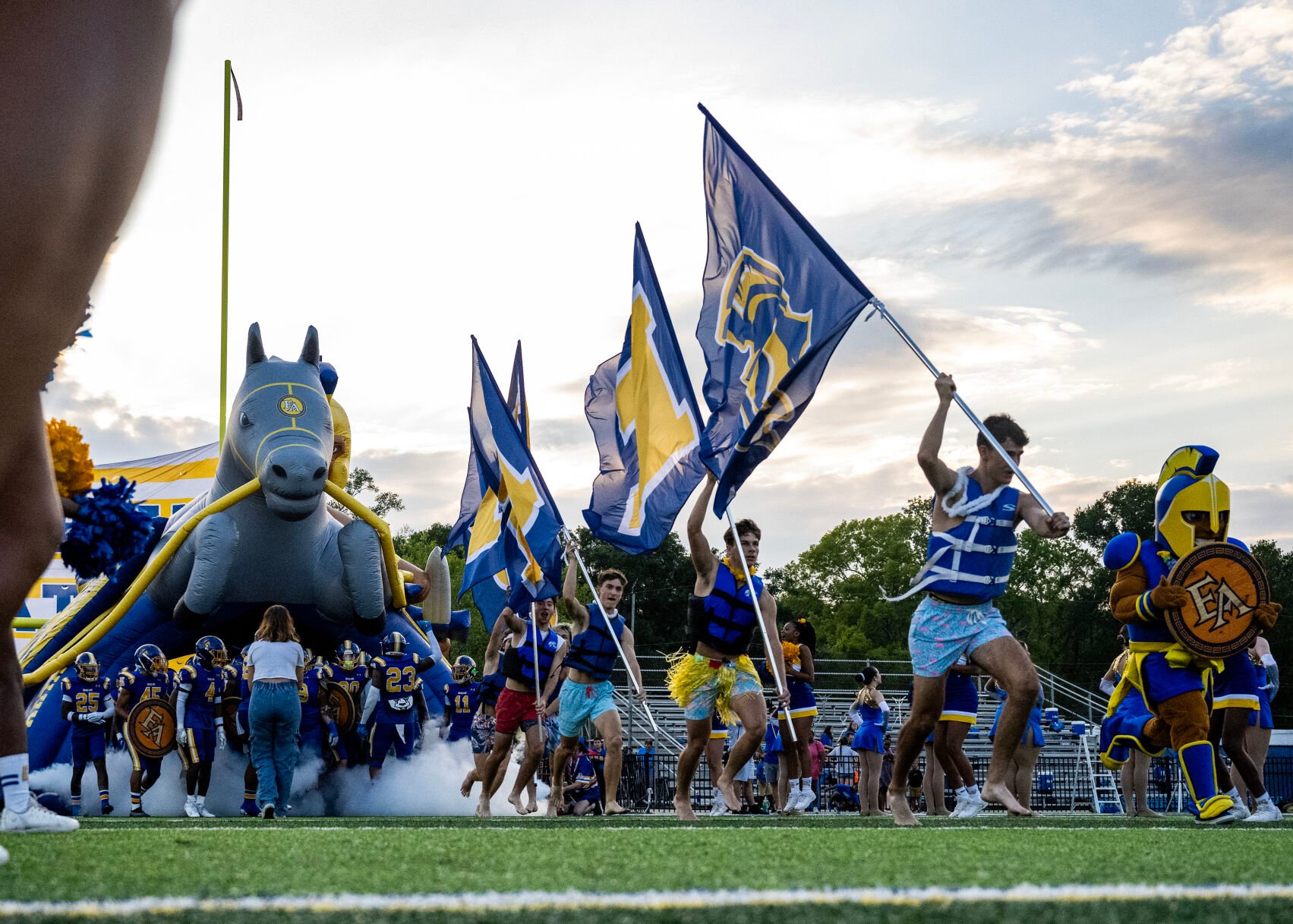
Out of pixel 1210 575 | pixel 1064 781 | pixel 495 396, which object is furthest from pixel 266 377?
pixel 1064 781

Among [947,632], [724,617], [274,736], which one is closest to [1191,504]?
[947,632]

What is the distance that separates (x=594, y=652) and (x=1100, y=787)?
1679cm

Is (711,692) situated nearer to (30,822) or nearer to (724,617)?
(724,617)

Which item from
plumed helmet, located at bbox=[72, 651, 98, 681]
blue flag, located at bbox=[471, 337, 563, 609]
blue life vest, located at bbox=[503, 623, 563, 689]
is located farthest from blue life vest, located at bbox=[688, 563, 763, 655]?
plumed helmet, located at bbox=[72, 651, 98, 681]

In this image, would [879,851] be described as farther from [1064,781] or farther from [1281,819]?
[1064,781]

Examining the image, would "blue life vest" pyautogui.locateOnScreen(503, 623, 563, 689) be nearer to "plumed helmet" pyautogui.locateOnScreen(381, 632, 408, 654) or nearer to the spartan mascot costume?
"plumed helmet" pyautogui.locateOnScreen(381, 632, 408, 654)

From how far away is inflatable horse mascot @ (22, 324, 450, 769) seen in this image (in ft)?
40.6

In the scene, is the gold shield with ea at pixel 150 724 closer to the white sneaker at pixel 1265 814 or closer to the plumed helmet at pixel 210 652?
the plumed helmet at pixel 210 652

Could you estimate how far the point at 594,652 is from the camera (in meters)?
11.9

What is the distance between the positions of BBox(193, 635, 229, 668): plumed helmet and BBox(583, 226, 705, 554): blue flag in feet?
12.2

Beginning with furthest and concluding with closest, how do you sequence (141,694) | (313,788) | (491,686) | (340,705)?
1. (491,686)
2. (340,705)
3. (313,788)
4. (141,694)

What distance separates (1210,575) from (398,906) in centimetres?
649

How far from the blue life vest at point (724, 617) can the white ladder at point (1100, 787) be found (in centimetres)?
1141

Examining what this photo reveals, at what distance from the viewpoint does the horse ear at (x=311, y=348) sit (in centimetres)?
1321
